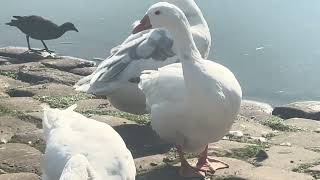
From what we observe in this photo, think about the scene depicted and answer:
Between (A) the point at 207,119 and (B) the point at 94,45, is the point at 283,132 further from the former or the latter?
(B) the point at 94,45

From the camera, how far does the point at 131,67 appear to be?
237 inches

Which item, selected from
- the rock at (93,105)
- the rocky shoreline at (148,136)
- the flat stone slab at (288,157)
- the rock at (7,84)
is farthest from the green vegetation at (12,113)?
the flat stone slab at (288,157)

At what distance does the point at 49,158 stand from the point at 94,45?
1020 cm

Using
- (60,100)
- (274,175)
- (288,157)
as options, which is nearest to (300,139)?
(288,157)

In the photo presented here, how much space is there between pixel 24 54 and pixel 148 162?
5458 millimetres

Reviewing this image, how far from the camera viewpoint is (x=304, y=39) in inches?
586

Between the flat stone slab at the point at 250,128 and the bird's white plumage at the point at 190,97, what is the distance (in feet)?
4.24

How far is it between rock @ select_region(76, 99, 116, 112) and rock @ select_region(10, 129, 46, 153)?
1.22 meters

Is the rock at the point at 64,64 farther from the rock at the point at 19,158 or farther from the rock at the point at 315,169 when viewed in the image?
the rock at the point at 315,169

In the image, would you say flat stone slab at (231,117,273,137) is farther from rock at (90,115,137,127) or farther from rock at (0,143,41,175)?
rock at (0,143,41,175)

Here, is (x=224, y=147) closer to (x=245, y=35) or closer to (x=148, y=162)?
(x=148, y=162)

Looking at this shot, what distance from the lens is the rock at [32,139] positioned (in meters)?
5.05

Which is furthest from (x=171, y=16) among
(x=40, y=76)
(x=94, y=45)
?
(x=94, y=45)

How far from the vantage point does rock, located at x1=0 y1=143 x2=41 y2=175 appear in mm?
4543
